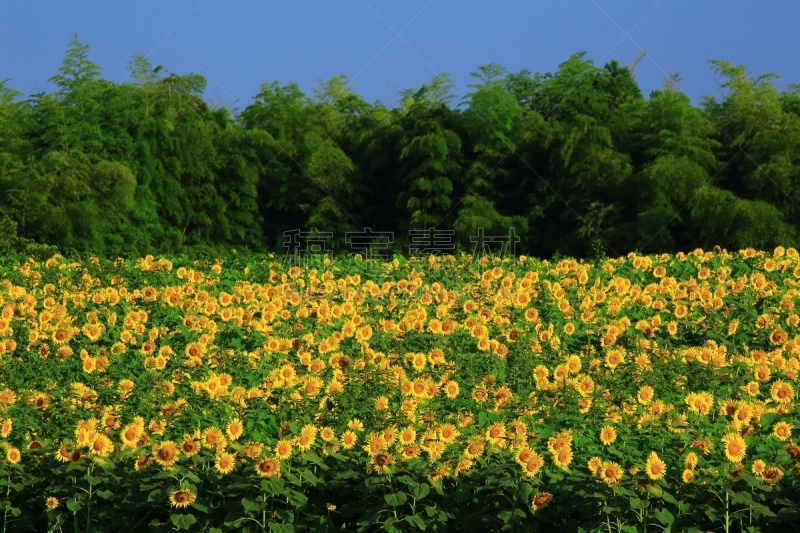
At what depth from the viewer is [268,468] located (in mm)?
4645

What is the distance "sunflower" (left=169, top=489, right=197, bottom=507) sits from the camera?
4625 millimetres

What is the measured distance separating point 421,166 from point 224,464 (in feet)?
59.1

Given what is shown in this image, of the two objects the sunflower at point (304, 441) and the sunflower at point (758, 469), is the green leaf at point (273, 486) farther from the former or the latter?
the sunflower at point (758, 469)

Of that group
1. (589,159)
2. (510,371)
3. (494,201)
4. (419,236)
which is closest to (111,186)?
(419,236)

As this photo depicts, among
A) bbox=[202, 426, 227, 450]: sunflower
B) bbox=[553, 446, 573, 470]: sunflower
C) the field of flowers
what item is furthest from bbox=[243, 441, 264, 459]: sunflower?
bbox=[553, 446, 573, 470]: sunflower

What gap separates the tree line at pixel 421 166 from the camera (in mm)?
20672

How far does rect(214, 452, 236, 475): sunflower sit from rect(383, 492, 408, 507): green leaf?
0.76 m

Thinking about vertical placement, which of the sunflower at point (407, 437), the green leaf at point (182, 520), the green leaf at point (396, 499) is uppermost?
the sunflower at point (407, 437)

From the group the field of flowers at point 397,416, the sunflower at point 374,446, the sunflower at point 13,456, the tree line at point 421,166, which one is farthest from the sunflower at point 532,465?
the tree line at point 421,166

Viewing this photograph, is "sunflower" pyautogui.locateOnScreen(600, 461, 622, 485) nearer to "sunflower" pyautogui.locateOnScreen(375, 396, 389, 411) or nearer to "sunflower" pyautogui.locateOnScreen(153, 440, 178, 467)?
"sunflower" pyautogui.locateOnScreen(375, 396, 389, 411)

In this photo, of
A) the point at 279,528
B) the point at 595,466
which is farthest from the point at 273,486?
the point at 595,466

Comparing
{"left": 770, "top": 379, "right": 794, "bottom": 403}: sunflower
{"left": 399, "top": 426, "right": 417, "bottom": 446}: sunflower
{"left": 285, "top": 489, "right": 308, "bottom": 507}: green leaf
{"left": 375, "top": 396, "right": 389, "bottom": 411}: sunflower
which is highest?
{"left": 770, "top": 379, "right": 794, "bottom": 403}: sunflower

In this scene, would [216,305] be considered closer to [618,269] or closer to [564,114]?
[618,269]

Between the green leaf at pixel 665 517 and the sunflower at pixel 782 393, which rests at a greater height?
the sunflower at pixel 782 393
